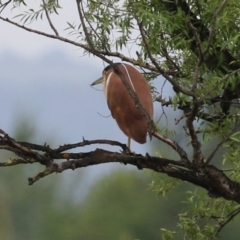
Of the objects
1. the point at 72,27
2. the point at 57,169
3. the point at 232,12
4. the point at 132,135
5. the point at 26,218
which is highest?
the point at 26,218

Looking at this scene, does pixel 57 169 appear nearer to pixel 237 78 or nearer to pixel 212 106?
pixel 237 78

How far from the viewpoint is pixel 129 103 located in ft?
5.34

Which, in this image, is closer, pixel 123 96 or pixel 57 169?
pixel 57 169

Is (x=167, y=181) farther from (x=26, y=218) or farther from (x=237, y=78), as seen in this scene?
(x=26, y=218)

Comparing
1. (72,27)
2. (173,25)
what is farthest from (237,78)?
(72,27)

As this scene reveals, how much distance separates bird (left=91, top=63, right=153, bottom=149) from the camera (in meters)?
1.59

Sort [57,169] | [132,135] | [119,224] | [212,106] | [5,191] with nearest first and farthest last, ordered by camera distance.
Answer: [57,169] < [132,135] < [212,106] < [5,191] < [119,224]

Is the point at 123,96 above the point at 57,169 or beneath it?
above

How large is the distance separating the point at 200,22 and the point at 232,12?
0.37 ft

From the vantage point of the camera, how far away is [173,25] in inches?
58.6

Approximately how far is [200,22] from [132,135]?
300mm

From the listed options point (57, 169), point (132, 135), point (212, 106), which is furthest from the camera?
point (212, 106)

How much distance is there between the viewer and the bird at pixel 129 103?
159 cm

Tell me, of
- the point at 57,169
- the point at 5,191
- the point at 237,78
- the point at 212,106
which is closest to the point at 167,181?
the point at 212,106
